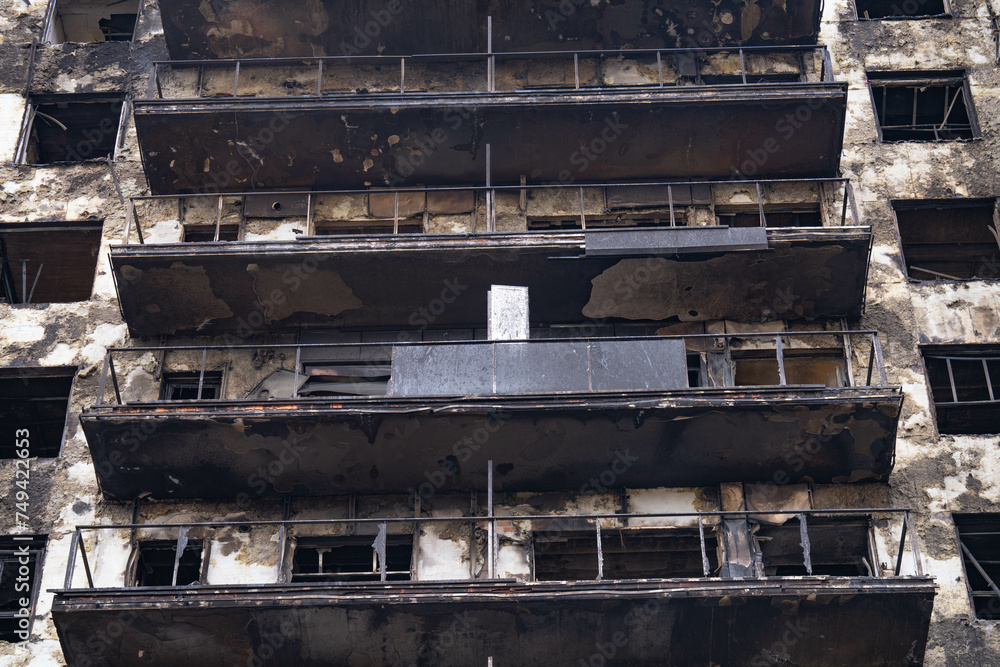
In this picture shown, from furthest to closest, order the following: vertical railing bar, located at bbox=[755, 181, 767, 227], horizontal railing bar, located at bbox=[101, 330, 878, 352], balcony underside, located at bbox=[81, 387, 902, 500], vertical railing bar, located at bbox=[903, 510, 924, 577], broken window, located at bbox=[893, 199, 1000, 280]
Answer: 1. broken window, located at bbox=[893, 199, 1000, 280]
2. vertical railing bar, located at bbox=[755, 181, 767, 227]
3. horizontal railing bar, located at bbox=[101, 330, 878, 352]
4. balcony underside, located at bbox=[81, 387, 902, 500]
5. vertical railing bar, located at bbox=[903, 510, 924, 577]

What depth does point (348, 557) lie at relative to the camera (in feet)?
43.0

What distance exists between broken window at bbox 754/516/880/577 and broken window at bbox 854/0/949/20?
27.5 ft

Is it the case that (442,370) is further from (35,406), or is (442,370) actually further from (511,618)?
(35,406)

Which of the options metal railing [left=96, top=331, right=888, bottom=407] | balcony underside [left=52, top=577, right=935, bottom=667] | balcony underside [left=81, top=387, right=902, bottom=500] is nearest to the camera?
balcony underside [left=52, top=577, right=935, bottom=667]

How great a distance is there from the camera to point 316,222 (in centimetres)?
1534

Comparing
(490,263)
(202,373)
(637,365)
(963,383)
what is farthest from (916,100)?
(202,373)

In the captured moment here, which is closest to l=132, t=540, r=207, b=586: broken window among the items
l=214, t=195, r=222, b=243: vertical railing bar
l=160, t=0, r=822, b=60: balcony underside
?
l=214, t=195, r=222, b=243: vertical railing bar

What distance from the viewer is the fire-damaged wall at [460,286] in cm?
1280

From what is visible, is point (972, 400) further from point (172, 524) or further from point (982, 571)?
point (172, 524)

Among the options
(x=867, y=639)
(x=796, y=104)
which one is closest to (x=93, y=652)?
(x=867, y=639)

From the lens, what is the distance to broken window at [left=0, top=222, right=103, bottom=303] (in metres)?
15.5

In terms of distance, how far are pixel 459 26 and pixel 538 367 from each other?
606cm

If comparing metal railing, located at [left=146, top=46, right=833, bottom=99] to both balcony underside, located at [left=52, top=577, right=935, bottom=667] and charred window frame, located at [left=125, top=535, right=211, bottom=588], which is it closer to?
charred window frame, located at [left=125, top=535, right=211, bottom=588]

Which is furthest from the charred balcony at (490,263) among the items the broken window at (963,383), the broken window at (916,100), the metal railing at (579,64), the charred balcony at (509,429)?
the broken window at (916,100)
